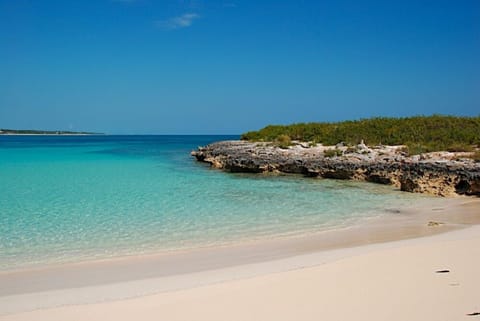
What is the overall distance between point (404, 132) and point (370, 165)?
24.6ft

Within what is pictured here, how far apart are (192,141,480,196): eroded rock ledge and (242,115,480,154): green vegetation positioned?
1829 millimetres

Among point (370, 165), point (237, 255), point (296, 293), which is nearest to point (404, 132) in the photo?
point (370, 165)

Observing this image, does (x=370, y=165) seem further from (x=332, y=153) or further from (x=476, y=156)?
(x=476, y=156)

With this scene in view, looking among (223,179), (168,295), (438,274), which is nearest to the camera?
(168,295)

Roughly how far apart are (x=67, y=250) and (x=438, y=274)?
703 centimetres

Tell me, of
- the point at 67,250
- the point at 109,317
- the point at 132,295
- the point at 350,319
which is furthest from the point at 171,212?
the point at 350,319

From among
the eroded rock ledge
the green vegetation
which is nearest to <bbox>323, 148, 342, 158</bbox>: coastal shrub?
the eroded rock ledge

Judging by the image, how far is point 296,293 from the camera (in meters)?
5.59

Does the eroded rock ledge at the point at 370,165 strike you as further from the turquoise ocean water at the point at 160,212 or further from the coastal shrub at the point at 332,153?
the turquoise ocean water at the point at 160,212

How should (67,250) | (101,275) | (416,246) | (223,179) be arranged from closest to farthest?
(101,275), (416,246), (67,250), (223,179)

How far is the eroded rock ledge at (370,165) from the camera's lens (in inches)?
655

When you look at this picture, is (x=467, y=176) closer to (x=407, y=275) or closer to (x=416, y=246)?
(x=416, y=246)

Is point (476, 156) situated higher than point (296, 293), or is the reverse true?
point (476, 156)

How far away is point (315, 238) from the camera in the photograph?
31.4 ft
